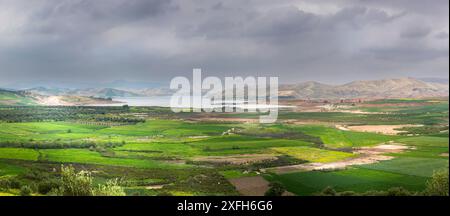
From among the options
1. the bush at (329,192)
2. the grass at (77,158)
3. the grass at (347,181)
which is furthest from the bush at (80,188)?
the bush at (329,192)

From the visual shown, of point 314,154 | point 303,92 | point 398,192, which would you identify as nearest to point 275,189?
point 398,192

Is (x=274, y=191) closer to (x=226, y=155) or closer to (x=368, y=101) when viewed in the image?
(x=226, y=155)

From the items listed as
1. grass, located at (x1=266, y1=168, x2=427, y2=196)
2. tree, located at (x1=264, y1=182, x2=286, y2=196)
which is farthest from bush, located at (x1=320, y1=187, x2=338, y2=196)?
tree, located at (x1=264, y1=182, x2=286, y2=196)

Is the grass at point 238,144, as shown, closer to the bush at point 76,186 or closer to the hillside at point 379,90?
the bush at point 76,186

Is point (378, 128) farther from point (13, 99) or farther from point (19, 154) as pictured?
point (13, 99)
